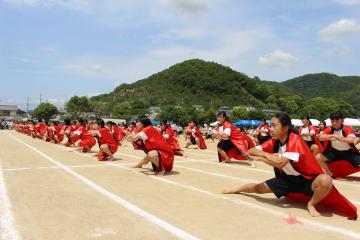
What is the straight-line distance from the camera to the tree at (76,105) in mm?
97312

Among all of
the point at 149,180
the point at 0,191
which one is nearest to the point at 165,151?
the point at 149,180

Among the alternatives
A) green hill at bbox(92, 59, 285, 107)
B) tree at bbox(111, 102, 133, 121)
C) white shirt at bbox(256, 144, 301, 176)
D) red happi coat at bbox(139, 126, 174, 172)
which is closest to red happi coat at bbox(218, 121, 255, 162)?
red happi coat at bbox(139, 126, 174, 172)

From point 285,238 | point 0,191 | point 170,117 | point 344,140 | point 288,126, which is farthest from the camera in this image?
point 170,117

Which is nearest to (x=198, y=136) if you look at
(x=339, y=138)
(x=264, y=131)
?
(x=264, y=131)

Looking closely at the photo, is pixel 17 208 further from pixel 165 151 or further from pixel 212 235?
pixel 165 151

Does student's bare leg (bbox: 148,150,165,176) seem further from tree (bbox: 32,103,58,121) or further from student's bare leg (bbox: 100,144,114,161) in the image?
tree (bbox: 32,103,58,121)

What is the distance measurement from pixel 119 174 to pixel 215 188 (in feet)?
9.33

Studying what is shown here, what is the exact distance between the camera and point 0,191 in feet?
22.6

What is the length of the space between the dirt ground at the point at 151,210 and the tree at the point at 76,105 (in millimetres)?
91172

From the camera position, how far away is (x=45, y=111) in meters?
105

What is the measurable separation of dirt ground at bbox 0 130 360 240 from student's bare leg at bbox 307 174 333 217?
149 mm

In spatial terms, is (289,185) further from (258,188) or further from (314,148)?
(314,148)

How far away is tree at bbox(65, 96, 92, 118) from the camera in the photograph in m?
97.3

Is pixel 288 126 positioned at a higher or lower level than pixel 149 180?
higher
